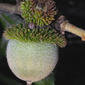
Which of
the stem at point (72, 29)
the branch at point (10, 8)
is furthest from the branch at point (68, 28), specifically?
the branch at point (10, 8)

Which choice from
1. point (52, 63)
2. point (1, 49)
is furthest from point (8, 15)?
point (52, 63)

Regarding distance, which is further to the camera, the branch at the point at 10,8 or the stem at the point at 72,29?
the branch at the point at 10,8

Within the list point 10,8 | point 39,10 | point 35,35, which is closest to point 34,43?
point 35,35

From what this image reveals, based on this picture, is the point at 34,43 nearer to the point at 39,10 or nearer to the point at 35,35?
the point at 35,35

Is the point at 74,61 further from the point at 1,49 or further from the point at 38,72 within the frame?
the point at 38,72

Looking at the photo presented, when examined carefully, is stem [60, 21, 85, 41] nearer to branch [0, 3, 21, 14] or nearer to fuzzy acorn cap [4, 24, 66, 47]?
fuzzy acorn cap [4, 24, 66, 47]

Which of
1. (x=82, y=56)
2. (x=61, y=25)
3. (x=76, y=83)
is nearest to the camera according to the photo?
(x=61, y=25)

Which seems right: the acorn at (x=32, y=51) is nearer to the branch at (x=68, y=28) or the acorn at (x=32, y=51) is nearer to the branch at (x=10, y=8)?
the branch at (x=68, y=28)
